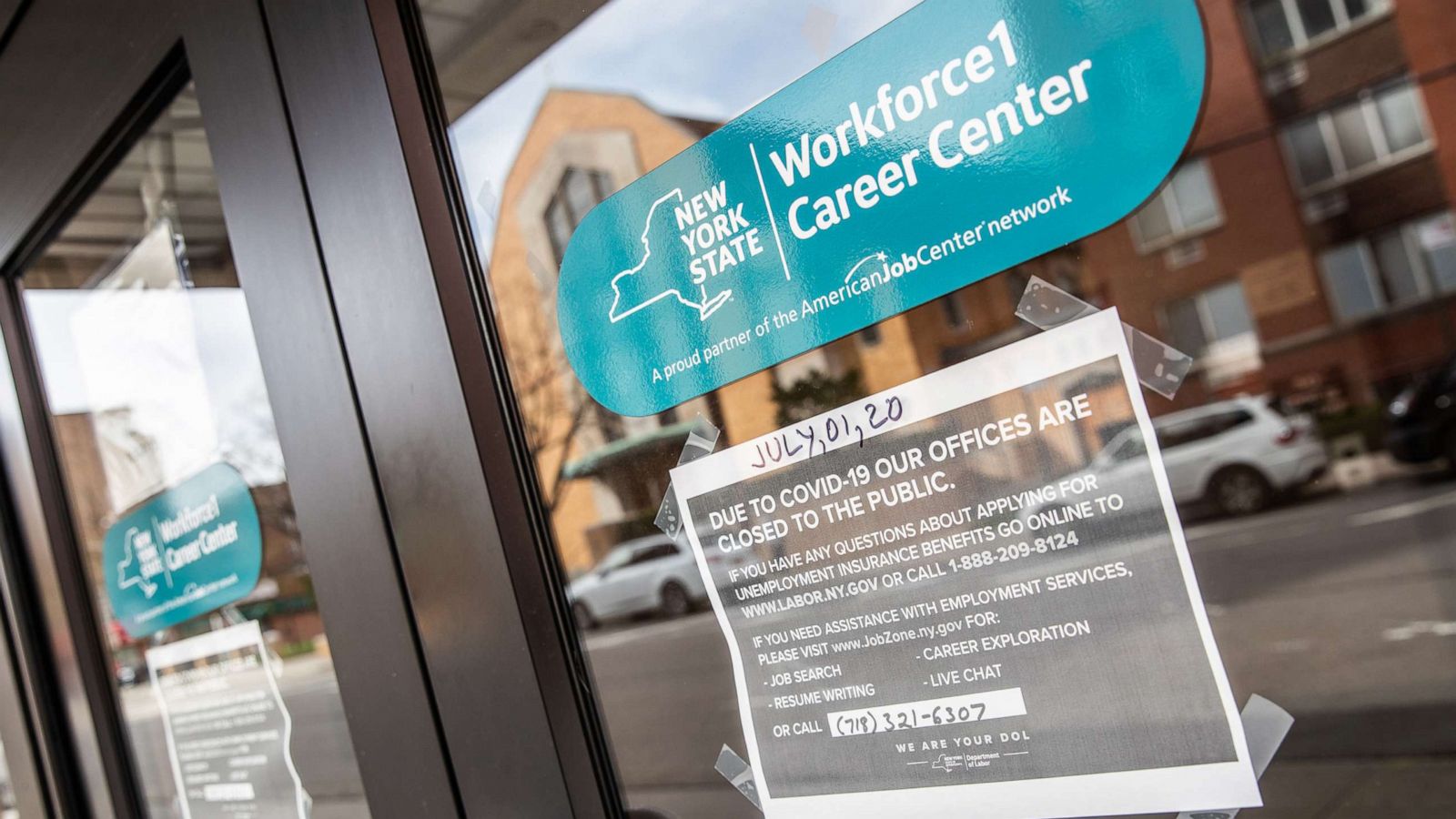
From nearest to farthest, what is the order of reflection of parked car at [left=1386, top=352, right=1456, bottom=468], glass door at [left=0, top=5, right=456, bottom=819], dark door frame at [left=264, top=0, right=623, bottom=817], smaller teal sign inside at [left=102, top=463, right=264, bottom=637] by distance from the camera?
reflection of parked car at [left=1386, top=352, right=1456, bottom=468], dark door frame at [left=264, top=0, right=623, bottom=817], glass door at [left=0, top=5, right=456, bottom=819], smaller teal sign inside at [left=102, top=463, right=264, bottom=637]

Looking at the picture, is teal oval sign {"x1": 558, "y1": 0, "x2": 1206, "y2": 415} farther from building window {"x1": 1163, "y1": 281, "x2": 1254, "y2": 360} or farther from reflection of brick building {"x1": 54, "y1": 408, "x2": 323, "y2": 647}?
reflection of brick building {"x1": 54, "y1": 408, "x2": 323, "y2": 647}

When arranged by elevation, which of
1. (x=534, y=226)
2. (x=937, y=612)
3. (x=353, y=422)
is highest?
(x=534, y=226)

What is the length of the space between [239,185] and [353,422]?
38cm

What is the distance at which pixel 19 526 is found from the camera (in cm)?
218

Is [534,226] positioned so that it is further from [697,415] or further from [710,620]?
[710,620]

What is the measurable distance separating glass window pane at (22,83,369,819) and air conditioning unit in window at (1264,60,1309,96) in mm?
1278

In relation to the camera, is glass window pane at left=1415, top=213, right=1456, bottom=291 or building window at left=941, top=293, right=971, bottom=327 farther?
building window at left=941, top=293, right=971, bottom=327

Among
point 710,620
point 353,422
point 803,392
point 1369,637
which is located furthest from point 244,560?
point 1369,637

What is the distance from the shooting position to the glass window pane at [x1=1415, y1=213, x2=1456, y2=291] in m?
0.63

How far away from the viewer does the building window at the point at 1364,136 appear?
65cm

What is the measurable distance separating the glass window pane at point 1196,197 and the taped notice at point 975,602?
0.09 meters

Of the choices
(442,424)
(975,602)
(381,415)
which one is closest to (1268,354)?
(975,602)

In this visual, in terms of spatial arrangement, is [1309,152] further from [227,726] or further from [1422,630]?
[227,726]

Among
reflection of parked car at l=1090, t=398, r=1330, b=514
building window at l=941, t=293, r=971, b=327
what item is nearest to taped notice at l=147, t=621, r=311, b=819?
building window at l=941, t=293, r=971, b=327
